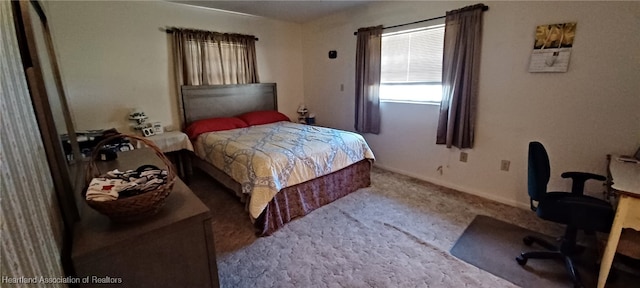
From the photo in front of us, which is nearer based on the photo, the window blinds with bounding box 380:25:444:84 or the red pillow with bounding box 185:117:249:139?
the window blinds with bounding box 380:25:444:84

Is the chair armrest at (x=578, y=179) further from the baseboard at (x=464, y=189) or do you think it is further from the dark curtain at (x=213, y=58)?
the dark curtain at (x=213, y=58)

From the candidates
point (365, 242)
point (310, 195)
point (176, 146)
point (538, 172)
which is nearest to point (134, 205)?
point (365, 242)

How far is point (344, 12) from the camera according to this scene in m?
4.08

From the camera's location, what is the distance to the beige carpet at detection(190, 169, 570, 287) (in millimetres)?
1872

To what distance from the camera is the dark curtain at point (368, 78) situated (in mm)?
3727

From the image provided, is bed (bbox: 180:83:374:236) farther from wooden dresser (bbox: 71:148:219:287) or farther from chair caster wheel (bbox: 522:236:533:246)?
chair caster wheel (bbox: 522:236:533:246)

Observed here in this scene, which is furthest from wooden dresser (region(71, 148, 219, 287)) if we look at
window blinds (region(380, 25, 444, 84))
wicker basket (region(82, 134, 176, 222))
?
window blinds (region(380, 25, 444, 84))

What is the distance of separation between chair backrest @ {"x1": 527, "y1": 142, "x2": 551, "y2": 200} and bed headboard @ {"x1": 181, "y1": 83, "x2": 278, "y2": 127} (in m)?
3.64

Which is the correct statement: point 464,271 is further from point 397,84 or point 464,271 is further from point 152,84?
point 152,84

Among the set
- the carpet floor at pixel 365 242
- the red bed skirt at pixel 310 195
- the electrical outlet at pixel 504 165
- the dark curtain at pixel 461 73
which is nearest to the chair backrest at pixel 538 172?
the carpet floor at pixel 365 242

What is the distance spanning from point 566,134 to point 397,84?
1.82 m

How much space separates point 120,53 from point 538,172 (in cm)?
427

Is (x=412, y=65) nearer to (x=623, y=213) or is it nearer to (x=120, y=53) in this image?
(x=623, y=213)

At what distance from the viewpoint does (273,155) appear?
2496 millimetres
